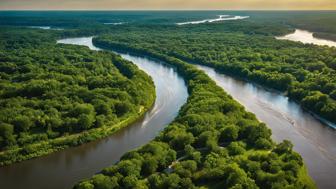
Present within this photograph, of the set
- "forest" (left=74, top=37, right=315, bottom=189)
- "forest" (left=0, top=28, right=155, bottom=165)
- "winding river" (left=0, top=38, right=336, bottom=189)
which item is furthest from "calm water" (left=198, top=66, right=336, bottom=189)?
"forest" (left=0, top=28, right=155, bottom=165)

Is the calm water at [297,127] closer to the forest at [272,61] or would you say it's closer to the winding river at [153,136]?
the winding river at [153,136]

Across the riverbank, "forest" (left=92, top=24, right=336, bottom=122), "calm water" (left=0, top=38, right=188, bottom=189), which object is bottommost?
"calm water" (left=0, top=38, right=188, bottom=189)

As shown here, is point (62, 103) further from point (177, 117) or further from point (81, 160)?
point (177, 117)

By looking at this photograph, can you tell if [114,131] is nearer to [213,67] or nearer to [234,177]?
[234,177]

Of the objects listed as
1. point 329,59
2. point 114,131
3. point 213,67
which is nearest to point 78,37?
point 213,67

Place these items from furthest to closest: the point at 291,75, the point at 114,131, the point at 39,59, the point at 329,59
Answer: the point at 39,59, the point at 329,59, the point at 291,75, the point at 114,131

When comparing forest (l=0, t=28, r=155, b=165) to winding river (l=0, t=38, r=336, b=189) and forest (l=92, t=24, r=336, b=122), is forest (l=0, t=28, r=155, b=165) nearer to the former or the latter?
winding river (l=0, t=38, r=336, b=189)
